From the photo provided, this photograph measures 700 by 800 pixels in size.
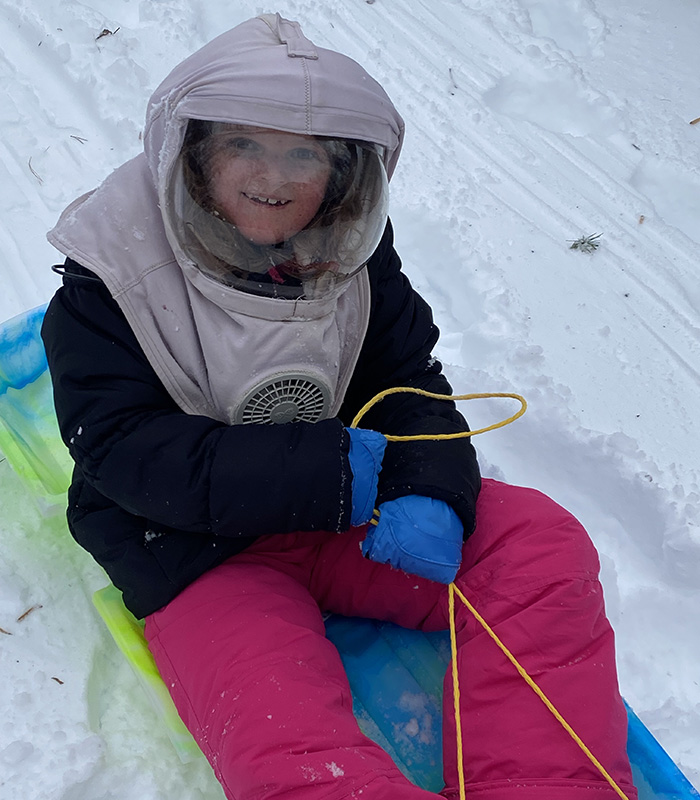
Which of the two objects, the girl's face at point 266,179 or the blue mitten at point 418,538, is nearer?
the girl's face at point 266,179

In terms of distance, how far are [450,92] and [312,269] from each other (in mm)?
1855

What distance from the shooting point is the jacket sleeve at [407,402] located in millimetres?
1442


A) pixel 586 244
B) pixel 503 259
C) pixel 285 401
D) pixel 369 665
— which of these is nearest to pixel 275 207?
pixel 285 401

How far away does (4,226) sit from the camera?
237 cm

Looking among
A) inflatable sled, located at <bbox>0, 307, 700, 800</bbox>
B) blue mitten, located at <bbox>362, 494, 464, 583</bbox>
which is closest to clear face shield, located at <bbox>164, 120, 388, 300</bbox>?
blue mitten, located at <bbox>362, 494, 464, 583</bbox>

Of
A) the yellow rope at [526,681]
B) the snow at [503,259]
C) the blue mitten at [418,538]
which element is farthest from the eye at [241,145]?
the snow at [503,259]

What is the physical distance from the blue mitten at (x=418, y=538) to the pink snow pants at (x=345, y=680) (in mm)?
110

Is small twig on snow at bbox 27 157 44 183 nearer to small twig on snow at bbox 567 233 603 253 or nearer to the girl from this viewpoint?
the girl

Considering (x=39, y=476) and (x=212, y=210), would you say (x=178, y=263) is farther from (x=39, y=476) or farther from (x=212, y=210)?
(x=39, y=476)

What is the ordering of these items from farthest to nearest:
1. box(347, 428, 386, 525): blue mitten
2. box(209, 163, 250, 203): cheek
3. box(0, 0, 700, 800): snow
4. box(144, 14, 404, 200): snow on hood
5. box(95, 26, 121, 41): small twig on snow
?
box(95, 26, 121, 41): small twig on snow < box(0, 0, 700, 800): snow < box(347, 428, 386, 525): blue mitten < box(209, 163, 250, 203): cheek < box(144, 14, 404, 200): snow on hood

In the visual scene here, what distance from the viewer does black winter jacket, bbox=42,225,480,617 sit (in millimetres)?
1312

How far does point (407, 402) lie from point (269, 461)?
0.40 m

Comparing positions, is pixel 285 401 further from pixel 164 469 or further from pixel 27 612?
pixel 27 612

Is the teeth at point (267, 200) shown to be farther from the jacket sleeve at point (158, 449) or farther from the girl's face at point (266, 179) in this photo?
the jacket sleeve at point (158, 449)
